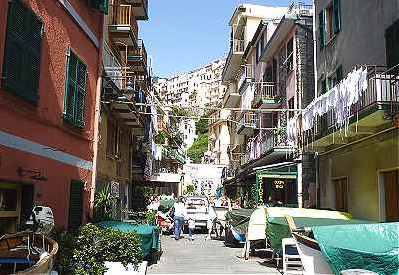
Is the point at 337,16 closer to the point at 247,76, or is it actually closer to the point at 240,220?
the point at 240,220

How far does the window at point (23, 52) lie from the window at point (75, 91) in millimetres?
2077

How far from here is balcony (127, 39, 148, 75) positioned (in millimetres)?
25844

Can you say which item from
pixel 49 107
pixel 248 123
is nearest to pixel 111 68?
pixel 49 107

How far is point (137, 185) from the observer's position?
1324 inches

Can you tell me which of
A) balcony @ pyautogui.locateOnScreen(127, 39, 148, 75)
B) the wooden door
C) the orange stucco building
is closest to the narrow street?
the orange stucco building

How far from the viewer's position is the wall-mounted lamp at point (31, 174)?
8845mm

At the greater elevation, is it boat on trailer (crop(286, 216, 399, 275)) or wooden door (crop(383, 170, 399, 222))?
wooden door (crop(383, 170, 399, 222))

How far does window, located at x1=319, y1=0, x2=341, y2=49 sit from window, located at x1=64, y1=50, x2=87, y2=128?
34.1 ft

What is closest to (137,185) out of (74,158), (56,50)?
(74,158)

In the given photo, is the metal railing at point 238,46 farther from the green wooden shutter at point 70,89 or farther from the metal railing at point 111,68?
the green wooden shutter at point 70,89

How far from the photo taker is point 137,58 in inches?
1030

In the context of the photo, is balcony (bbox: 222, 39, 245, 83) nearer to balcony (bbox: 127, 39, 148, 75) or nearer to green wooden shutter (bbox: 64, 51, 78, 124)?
balcony (bbox: 127, 39, 148, 75)

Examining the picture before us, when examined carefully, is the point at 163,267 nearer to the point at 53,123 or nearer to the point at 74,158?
the point at 74,158

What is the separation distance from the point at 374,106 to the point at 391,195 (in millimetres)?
3191
